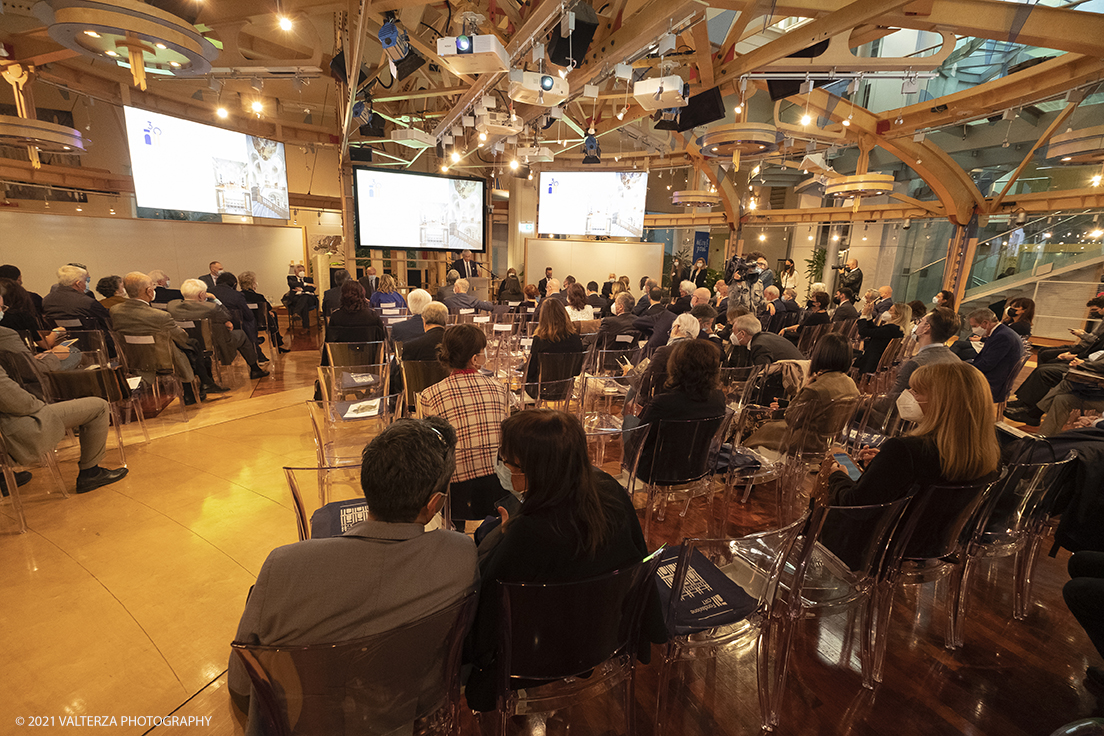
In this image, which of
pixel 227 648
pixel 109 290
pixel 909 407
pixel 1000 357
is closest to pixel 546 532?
pixel 227 648

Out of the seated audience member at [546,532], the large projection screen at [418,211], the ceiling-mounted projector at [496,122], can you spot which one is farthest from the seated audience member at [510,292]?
the seated audience member at [546,532]

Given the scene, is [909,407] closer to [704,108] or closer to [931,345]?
[931,345]

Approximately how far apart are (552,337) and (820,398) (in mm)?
2268

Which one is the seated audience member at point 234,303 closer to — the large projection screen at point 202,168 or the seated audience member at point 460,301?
the large projection screen at point 202,168

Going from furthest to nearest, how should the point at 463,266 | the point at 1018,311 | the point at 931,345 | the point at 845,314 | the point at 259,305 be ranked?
the point at 463,266, the point at 845,314, the point at 259,305, the point at 1018,311, the point at 931,345

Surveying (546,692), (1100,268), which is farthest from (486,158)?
(546,692)

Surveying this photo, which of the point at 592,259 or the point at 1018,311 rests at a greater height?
the point at 592,259

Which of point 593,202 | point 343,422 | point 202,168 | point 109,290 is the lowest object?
point 343,422

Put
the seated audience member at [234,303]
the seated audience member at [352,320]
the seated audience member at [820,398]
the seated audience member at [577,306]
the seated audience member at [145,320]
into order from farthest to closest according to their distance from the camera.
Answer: the seated audience member at [577,306] → the seated audience member at [234,303] → the seated audience member at [352,320] → the seated audience member at [145,320] → the seated audience member at [820,398]

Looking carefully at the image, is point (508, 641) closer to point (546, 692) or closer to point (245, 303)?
point (546, 692)

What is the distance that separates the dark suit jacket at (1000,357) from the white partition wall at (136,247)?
11904 millimetres

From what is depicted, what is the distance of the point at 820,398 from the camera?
3.00 m

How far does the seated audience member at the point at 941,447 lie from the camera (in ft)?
6.16

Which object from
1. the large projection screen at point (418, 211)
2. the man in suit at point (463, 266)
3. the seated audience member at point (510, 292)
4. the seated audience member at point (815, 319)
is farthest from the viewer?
the man in suit at point (463, 266)
